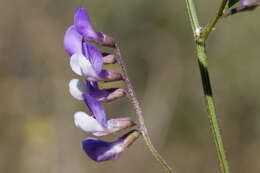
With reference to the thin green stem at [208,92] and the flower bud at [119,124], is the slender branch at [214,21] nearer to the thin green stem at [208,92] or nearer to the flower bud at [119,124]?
the thin green stem at [208,92]

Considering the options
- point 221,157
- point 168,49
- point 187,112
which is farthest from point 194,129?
point 221,157

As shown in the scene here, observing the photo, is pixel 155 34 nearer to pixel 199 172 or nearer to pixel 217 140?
pixel 199 172

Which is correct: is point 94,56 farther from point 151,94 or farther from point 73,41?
point 151,94

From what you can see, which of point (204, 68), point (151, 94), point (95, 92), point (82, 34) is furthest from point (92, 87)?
point (151, 94)

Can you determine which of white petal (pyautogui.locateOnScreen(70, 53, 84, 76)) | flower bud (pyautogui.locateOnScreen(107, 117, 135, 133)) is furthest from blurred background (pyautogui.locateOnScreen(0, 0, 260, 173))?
white petal (pyautogui.locateOnScreen(70, 53, 84, 76))

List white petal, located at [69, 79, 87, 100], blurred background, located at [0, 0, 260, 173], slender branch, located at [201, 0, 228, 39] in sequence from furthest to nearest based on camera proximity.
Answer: blurred background, located at [0, 0, 260, 173], white petal, located at [69, 79, 87, 100], slender branch, located at [201, 0, 228, 39]

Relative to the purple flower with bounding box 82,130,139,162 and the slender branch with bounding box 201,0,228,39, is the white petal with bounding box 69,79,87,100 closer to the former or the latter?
the purple flower with bounding box 82,130,139,162

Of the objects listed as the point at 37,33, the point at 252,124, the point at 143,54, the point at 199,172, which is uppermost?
the point at 37,33
